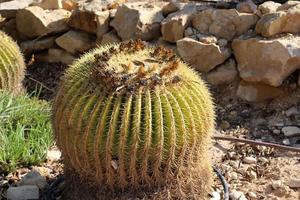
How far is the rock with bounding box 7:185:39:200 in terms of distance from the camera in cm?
365

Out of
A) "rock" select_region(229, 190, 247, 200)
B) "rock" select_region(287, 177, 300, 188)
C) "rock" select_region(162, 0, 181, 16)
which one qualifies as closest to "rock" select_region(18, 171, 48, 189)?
"rock" select_region(229, 190, 247, 200)

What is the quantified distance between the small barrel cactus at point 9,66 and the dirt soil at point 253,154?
118 cm

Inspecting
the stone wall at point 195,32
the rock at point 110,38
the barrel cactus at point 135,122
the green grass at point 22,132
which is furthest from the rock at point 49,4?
the barrel cactus at point 135,122

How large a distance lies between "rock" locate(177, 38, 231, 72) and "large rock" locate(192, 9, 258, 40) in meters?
0.17

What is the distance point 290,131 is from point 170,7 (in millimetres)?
1732

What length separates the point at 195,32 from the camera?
5.25 m

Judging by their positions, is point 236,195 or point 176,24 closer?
point 236,195

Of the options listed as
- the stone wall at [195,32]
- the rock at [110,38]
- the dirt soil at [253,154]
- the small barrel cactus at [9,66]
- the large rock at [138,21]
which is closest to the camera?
the dirt soil at [253,154]

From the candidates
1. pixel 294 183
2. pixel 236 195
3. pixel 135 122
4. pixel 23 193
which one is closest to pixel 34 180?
pixel 23 193

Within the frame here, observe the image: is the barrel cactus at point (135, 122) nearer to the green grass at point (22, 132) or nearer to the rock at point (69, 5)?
the green grass at point (22, 132)

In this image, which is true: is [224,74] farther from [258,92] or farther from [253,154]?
[253,154]

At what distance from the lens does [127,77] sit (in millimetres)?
3102

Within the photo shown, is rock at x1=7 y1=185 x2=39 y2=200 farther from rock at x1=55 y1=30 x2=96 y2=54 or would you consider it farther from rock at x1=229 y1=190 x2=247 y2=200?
rock at x1=55 y1=30 x2=96 y2=54

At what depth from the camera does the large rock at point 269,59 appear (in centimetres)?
470
